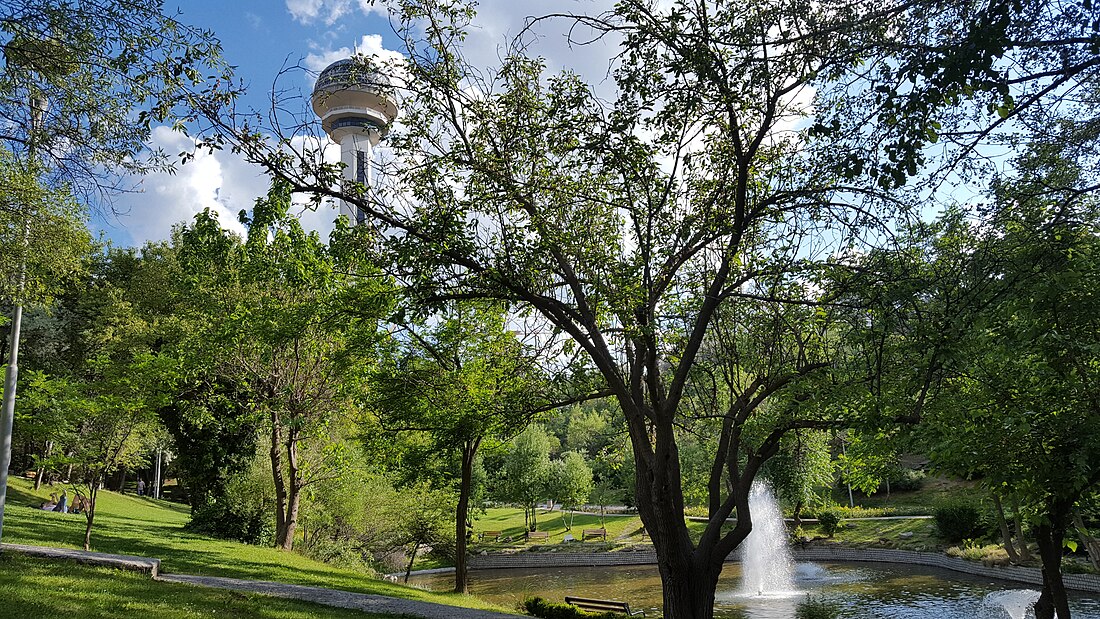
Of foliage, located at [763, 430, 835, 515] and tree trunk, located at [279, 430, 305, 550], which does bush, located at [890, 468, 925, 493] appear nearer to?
foliage, located at [763, 430, 835, 515]

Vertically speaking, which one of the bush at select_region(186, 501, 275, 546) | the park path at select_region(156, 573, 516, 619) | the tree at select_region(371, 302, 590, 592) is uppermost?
the tree at select_region(371, 302, 590, 592)

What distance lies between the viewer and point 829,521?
34812mm

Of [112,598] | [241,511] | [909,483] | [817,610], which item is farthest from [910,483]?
[112,598]

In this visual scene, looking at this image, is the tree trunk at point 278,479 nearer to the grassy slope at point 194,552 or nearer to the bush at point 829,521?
the grassy slope at point 194,552

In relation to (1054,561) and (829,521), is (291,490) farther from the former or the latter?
(829,521)

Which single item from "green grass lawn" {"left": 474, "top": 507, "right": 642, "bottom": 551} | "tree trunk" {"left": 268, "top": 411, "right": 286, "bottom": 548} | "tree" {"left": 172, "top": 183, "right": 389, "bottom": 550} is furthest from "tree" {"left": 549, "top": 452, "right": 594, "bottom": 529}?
"tree trunk" {"left": 268, "top": 411, "right": 286, "bottom": 548}

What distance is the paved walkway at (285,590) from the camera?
12.0m

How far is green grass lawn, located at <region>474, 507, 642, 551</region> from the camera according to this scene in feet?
132

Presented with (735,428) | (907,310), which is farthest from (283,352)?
(907,310)

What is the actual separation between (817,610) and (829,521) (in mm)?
16337

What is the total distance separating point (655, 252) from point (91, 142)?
281 inches

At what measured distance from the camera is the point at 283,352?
20281 mm

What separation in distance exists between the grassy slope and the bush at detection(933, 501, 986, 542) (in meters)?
20.7

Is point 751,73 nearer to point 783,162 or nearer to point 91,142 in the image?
point 783,162
